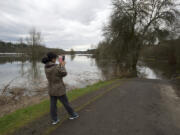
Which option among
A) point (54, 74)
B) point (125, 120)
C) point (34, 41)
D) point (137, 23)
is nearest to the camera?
point (54, 74)

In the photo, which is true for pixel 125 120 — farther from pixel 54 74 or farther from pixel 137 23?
pixel 137 23

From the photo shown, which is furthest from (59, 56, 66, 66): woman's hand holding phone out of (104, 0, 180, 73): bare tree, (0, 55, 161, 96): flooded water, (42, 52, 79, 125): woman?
(104, 0, 180, 73): bare tree

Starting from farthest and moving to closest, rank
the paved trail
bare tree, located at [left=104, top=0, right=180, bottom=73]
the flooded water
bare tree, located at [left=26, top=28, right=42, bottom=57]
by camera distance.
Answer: bare tree, located at [left=26, top=28, right=42, bottom=57] < bare tree, located at [left=104, top=0, right=180, bottom=73] < the flooded water < the paved trail

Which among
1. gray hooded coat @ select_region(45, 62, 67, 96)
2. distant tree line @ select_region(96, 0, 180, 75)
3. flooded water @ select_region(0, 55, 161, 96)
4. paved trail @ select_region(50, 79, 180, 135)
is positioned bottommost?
flooded water @ select_region(0, 55, 161, 96)

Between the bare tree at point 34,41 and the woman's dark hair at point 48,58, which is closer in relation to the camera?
the woman's dark hair at point 48,58

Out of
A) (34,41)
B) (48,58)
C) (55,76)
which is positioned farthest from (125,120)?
(34,41)

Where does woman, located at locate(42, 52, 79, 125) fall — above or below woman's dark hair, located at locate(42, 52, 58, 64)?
below

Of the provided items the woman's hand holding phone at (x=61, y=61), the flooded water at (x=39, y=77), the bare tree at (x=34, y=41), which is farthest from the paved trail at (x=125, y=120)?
the bare tree at (x=34, y=41)

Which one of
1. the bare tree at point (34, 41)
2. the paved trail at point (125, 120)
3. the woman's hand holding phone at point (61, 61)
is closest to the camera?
the paved trail at point (125, 120)

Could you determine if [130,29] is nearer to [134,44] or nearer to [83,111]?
[134,44]

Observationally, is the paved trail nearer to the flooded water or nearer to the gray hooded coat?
the gray hooded coat

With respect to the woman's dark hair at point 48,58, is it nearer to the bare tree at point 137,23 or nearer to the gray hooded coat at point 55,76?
the gray hooded coat at point 55,76

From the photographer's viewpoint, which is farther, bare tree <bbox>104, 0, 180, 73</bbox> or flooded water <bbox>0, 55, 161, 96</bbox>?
bare tree <bbox>104, 0, 180, 73</bbox>

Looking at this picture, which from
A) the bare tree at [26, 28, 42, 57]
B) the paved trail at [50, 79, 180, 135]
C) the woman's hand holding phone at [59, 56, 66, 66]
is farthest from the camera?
the bare tree at [26, 28, 42, 57]
